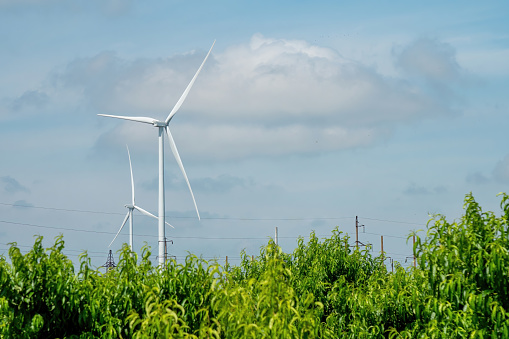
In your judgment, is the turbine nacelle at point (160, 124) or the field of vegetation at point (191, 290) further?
the turbine nacelle at point (160, 124)

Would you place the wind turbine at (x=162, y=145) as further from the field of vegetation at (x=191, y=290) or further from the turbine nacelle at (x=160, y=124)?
the field of vegetation at (x=191, y=290)

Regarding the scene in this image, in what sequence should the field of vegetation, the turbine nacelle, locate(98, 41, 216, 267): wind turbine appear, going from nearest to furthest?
the field of vegetation
locate(98, 41, 216, 267): wind turbine
the turbine nacelle

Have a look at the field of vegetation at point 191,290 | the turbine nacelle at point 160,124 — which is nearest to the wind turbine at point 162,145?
the turbine nacelle at point 160,124

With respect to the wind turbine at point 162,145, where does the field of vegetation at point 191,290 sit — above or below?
below

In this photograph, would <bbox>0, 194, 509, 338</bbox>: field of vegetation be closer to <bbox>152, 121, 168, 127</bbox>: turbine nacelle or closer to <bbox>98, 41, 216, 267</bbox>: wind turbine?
<bbox>98, 41, 216, 267</bbox>: wind turbine

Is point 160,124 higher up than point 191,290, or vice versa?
point 160,124

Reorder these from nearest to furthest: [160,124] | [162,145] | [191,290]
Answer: [191,290], [162,145], [160,124]

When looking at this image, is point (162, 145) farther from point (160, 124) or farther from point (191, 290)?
point (191, 290)

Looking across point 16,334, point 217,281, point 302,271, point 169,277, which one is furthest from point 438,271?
point 302,271

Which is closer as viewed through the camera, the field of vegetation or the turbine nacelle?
the field of vegetation

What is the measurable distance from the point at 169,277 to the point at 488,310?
7.22 meters

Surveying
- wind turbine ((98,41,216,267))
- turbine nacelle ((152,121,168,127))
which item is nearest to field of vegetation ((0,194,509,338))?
wind turbine ((98,41,216,267))

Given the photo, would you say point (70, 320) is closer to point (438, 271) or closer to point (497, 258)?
point (438, 271)

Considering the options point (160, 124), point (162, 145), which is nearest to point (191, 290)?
point (162, 145)
